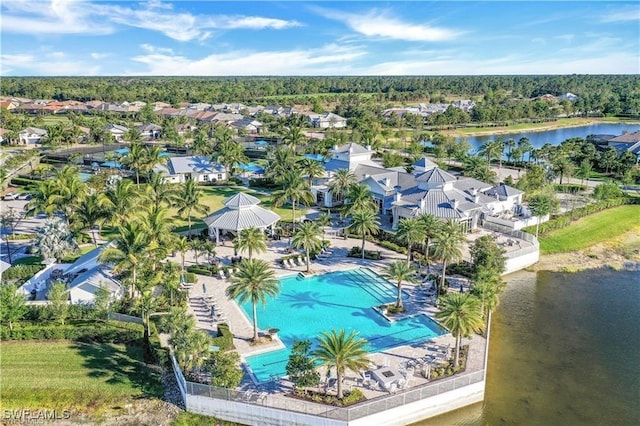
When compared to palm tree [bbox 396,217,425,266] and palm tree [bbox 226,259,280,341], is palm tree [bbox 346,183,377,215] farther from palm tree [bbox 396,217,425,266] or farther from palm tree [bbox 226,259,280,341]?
palm tree [bbox 226,259,280,341]

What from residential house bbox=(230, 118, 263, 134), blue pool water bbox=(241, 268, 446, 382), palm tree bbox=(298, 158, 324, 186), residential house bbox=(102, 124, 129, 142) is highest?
residential house bbox=(230, 118, 263, 134)

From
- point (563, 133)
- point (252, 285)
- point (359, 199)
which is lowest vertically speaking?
point (252, 285)

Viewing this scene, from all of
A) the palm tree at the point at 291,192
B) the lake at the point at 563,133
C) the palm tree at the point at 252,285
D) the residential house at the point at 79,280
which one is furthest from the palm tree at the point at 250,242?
the lake at the point at 563,133

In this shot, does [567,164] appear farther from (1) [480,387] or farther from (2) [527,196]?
(1) [480,387]

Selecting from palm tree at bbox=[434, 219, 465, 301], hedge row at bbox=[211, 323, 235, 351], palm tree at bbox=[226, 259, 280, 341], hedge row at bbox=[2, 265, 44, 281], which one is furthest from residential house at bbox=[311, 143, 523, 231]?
hedge row at bbox=[2, 265, 44, 281]

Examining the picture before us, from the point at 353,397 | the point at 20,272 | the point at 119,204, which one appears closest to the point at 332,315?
the point at 353,397

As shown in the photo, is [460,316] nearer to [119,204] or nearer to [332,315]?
[332,315]

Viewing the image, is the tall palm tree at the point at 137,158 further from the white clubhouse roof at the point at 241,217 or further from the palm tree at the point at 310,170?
the white clubhouse roof at the point at 241,217
